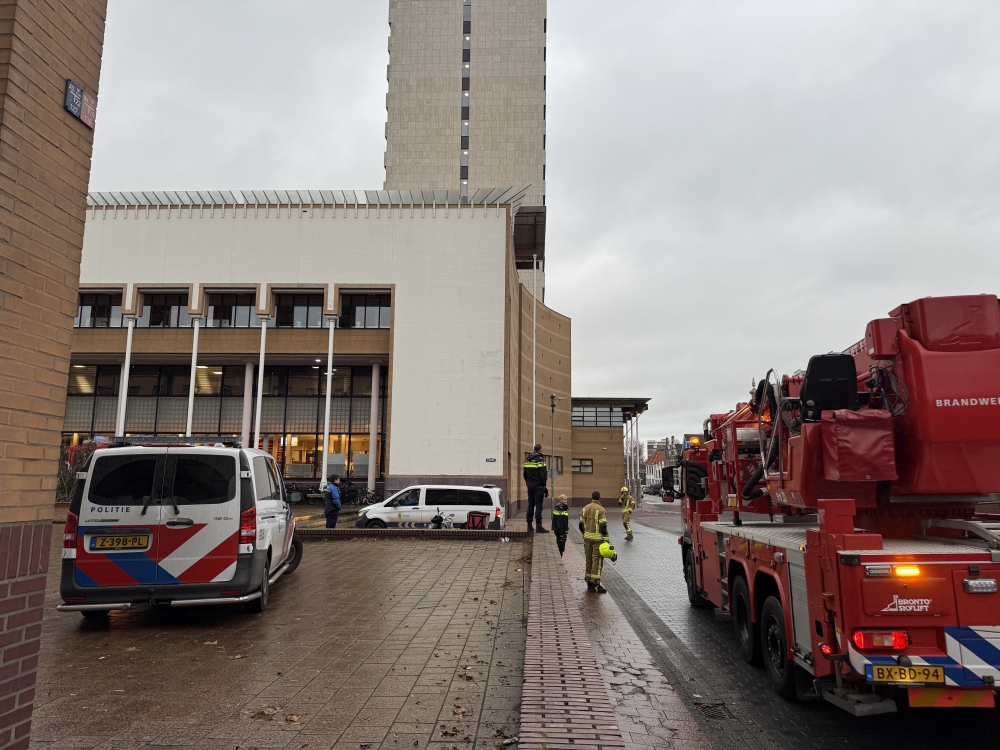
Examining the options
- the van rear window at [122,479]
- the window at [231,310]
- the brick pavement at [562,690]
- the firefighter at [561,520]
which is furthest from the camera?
the window at [231,310]

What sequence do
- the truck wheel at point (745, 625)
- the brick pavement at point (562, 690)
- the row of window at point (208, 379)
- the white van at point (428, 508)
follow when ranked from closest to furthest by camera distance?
the brick pavement at point (562, 690) < the truck wheel at point (745, 625) < the white van at point (428, 508) < the row of window at point (208, 379)

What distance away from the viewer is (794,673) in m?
5.41

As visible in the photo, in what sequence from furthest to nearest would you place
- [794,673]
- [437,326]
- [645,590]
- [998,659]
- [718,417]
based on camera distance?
[437,326]
[645,590]
[718,417]
[794,673]
[998,659]

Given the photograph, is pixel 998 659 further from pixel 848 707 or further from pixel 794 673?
pixel 794 673

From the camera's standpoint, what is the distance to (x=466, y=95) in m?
74.6

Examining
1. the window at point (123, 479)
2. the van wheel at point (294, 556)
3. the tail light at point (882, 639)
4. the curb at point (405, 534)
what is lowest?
the curb at point (405, 534)

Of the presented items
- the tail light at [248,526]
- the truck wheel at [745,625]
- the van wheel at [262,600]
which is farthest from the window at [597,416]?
the tail light at [248,526]

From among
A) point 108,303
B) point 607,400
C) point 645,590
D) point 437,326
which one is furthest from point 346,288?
point 607,400

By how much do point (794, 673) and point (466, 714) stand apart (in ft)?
8.85

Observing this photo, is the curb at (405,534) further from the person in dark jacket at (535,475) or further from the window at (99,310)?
the window at (99,310)

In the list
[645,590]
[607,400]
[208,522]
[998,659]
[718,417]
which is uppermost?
[607,400]

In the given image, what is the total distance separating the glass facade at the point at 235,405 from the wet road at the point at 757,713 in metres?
29.8

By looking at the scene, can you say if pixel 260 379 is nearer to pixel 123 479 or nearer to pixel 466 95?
pixel 123 479

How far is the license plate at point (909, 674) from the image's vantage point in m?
4.20
